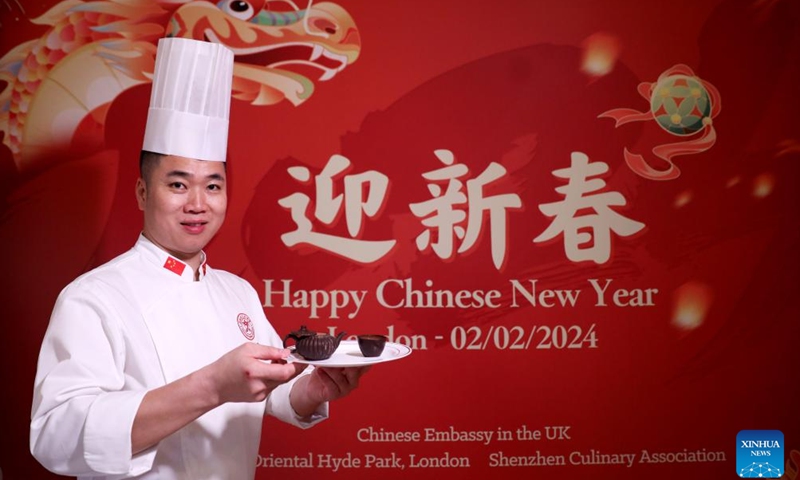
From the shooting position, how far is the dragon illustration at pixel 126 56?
2201 millimetres

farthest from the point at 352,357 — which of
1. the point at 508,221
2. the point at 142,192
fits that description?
the point at 508,221

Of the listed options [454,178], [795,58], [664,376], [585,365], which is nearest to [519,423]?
[585,365]

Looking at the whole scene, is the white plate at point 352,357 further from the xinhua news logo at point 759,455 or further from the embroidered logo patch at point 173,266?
the xinhua news logo at point 759,455

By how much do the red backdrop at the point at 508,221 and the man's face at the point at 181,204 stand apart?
0.71 m

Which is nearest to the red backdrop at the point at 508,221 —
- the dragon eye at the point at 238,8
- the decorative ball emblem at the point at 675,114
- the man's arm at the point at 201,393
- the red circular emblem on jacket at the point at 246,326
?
the decorative ball emblem at the point at 675,114

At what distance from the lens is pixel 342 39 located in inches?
88.4

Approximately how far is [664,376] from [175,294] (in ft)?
5.21

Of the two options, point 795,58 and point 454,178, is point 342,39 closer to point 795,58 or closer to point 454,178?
point 454,178

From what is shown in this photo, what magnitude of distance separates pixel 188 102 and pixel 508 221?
1.13 meters

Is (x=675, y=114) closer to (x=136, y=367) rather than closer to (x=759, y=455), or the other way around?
(x=759, y=455)

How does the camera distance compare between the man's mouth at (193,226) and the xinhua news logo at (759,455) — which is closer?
the man's mouth at (193,226)

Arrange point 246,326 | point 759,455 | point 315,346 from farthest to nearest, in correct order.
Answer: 1. point 759,455
2. point 246,326
3. point 315,346

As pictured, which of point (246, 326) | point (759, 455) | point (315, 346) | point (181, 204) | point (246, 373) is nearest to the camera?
point (246, 373)

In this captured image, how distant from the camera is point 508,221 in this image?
2227 mm
